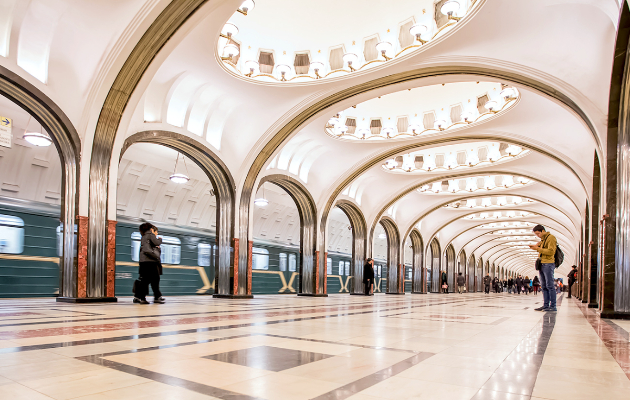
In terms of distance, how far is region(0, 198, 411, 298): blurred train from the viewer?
11.6 meters

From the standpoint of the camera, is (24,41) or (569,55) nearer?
(24,41)

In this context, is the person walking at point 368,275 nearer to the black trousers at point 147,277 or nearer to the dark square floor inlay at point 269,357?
the black trousers at point 147,277

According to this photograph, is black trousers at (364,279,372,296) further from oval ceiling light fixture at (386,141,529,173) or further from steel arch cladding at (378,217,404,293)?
steel arch cladding at (378,217,404,293)

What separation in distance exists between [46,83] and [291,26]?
6147 mm

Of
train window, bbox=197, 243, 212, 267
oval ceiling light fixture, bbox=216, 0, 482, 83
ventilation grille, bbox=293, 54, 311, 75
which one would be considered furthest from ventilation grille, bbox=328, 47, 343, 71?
train window, bbox=197, 243, 212, 267

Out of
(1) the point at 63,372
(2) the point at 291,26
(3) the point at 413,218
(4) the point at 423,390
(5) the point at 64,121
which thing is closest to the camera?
(4) the point at 423,390

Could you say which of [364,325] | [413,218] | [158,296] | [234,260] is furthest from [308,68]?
[413,218]

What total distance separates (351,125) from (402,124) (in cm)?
195

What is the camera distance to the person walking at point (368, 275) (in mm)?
20516

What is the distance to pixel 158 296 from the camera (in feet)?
31.5

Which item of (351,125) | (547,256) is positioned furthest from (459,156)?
(547,256)

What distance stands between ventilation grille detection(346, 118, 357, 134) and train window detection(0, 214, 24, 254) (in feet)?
36.2

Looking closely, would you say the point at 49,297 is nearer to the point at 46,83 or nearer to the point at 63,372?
the point at 46,83

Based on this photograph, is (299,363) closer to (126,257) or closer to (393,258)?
(126,257)
